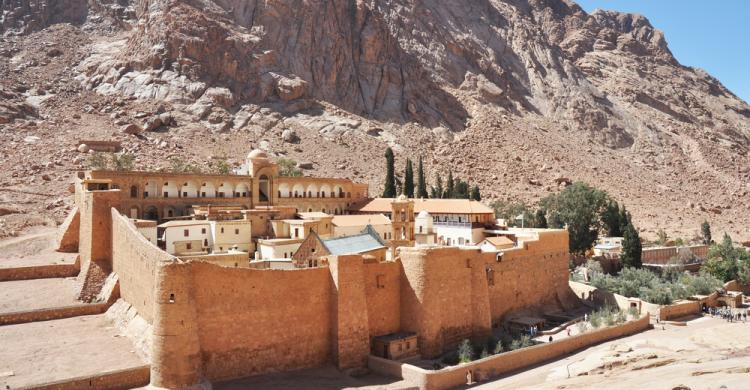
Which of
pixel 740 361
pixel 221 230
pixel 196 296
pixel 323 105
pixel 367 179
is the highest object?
pixel 323 105

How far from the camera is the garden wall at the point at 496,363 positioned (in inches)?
673

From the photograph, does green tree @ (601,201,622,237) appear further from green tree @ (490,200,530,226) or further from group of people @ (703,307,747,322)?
group of people @ (703,307,747,322)

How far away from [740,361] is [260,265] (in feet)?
52.3

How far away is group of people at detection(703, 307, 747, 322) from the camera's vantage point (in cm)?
2719

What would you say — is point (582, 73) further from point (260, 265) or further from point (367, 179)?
point (260, 265)

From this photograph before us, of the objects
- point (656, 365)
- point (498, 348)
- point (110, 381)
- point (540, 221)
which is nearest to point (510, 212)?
point (540, 221)

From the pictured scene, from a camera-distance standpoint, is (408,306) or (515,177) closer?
(408,306)

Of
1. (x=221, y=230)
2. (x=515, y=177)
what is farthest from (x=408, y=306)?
(x=515, y=177)

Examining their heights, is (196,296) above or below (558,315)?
above

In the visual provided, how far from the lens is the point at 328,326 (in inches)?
712

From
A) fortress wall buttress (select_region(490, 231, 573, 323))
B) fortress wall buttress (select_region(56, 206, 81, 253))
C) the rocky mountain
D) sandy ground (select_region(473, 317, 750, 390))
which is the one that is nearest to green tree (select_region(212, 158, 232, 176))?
the rocky mountain

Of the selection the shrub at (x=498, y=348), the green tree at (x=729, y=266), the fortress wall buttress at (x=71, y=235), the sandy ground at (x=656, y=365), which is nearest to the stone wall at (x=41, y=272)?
the fortress wall buttress at (x=71, y=235)

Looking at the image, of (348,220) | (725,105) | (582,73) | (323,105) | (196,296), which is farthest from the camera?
(725,105)

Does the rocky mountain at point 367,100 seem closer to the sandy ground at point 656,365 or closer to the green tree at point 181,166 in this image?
the green tree at point 181,166
